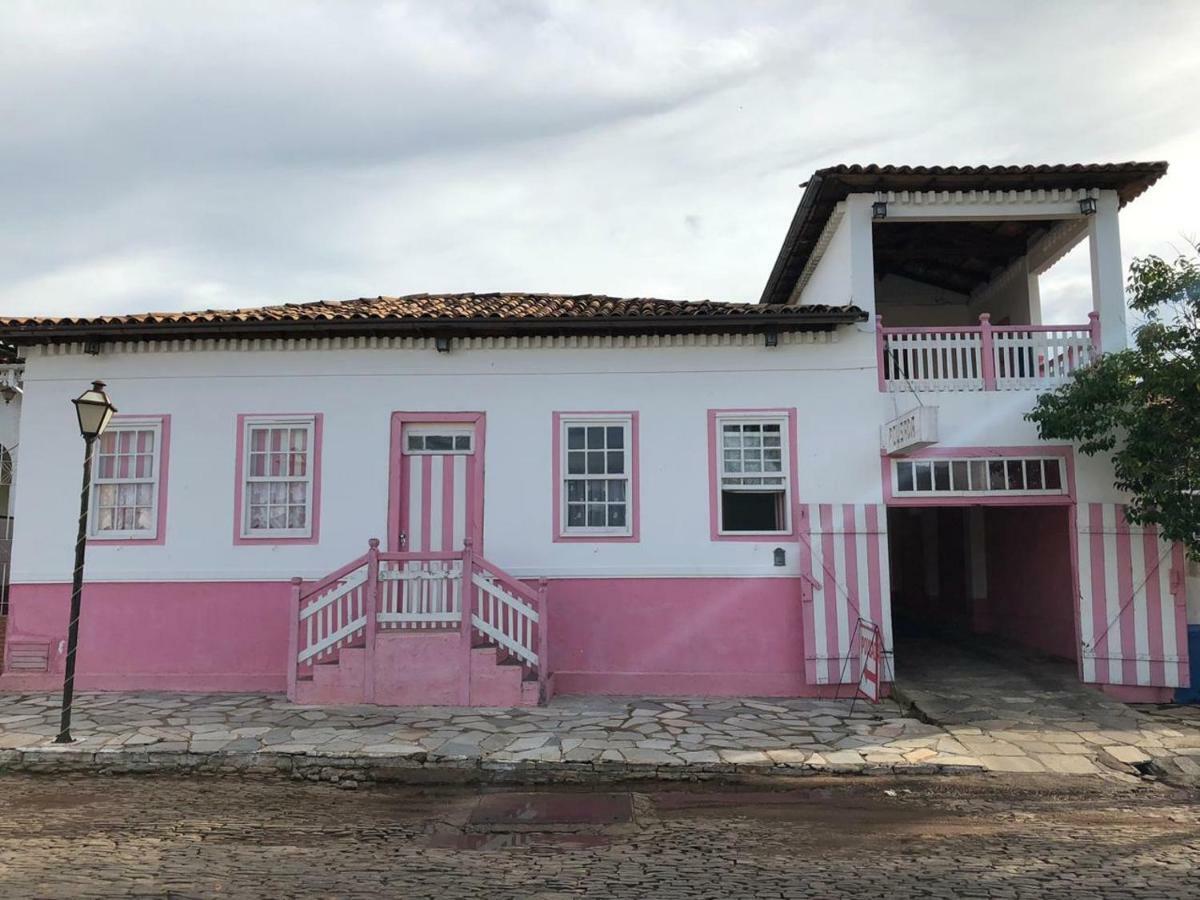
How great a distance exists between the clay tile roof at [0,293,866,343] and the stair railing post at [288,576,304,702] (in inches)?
117

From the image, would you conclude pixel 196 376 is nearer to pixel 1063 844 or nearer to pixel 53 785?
pixel 53 785

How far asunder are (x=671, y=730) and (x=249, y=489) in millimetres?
5705

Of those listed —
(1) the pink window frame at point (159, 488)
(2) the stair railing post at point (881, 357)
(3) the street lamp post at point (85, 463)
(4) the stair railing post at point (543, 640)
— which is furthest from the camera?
(1) the pink window frame at point (159, 488)

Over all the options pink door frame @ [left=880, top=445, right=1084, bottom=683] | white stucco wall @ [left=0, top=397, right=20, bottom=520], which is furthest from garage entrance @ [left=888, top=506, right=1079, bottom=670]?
white stucco wall @ [left=0, top=397, right=20, bottom=520]

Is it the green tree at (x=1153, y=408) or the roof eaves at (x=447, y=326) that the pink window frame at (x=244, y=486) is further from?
the green tree at (x=1153, y=408)

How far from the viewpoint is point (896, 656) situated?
1120 cm

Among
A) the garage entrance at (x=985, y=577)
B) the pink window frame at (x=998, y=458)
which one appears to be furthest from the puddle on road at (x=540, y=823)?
the garage entrance at (x=985, y=577)

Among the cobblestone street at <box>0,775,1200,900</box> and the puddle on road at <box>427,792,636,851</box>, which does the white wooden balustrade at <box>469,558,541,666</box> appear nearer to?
the cobblestone street at <box>0,775,1200,900</box>

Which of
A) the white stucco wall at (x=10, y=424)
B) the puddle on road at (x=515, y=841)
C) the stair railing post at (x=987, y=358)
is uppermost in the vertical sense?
the stair railing post at (x=987, y=358)

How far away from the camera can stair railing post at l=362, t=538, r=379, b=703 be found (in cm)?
898

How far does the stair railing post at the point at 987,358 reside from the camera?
983 centimetres

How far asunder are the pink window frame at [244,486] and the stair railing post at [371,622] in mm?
1307

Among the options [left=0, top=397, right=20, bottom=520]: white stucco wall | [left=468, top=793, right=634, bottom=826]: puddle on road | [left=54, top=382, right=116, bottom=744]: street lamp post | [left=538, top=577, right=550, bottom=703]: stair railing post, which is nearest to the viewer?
[left=468, top=793, right=634, bottom=826]: puddle on road

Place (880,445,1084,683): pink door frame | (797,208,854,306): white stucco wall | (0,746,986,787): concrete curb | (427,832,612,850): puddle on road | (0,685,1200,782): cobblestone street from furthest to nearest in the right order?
(797,208,854,306): white stucco wall, (880,445,1084,683): pink door frame, (0,685,1200,782): cobblestone street, (0,746,986,787): concrete curb, (427,832,612,850): puddle on road
